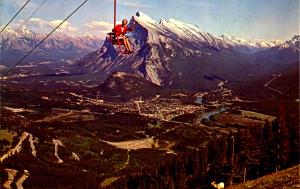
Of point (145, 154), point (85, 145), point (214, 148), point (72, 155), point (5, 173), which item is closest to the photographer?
point (214, 148)

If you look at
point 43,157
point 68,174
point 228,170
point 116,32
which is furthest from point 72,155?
point 116,32

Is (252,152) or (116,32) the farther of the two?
(252,152)

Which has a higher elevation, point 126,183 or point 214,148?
point 214,148

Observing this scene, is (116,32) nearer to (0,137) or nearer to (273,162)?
(273,162)

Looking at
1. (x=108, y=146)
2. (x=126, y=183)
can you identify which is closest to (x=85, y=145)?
(x=108, y=146)

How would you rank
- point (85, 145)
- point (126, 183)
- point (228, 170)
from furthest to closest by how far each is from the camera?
point (85, 145) < point (126, 183) < point (228, 170)

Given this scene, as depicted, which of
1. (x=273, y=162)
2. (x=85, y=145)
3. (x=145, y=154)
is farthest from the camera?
(x=85, y=145)

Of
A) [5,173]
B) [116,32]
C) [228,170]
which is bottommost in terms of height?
[5,173]

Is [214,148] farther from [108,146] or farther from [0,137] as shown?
[0,137]

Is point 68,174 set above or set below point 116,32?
below
